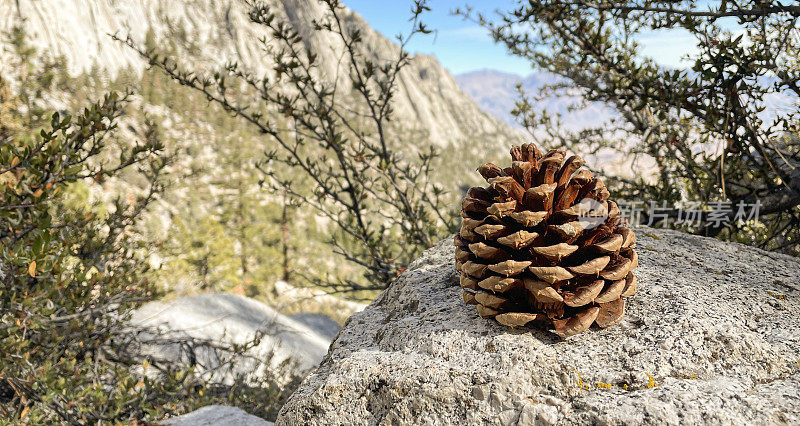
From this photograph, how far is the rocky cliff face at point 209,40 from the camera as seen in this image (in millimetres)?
24709

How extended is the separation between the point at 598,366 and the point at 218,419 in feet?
6.47

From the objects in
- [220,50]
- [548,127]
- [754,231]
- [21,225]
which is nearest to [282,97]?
[21,225]

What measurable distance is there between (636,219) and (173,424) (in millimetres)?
3354

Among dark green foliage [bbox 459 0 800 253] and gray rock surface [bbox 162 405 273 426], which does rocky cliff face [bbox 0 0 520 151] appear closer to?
dark green foliage [bbox 459 0 800 253]

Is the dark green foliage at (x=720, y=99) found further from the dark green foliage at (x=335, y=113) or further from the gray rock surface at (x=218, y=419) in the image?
the gray rock surface at (x=218, y=419)

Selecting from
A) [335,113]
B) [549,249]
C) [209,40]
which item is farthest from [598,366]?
[209,40]

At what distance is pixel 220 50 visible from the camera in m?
77.3

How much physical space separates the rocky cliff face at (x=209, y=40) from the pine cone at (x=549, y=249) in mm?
1833

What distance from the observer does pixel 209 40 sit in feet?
252

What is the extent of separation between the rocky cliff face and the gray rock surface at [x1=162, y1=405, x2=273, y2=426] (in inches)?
89.0

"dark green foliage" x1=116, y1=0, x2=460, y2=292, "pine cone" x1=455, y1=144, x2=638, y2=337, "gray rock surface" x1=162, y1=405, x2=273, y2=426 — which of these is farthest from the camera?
"dark green foliage" x1=116, y1=0, x2=460, y2=292

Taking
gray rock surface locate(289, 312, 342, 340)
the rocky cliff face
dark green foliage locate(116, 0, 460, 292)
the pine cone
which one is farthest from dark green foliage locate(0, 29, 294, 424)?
gray rock surface locate(289, 312, 342, 340)

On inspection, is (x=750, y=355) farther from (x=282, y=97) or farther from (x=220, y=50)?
(x=220, y=50)

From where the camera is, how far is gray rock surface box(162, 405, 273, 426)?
7.26ft
